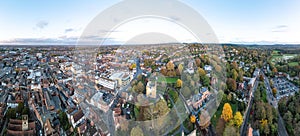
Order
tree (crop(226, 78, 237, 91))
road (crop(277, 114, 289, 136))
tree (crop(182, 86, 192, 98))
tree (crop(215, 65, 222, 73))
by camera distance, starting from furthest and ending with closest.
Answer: tree (crop(226, 78, 237, 91))
tree (crop(215, 65, 222, 73))
tree (crop(182, 86, 192, 98))
road (crop(277, 114, 289, 136))

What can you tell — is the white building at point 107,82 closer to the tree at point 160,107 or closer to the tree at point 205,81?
the tree at point 160,107

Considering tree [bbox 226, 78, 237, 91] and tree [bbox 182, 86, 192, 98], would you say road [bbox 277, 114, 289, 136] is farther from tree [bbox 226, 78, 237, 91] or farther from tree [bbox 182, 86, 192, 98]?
tree [bbox 182, 86, 192, 98]

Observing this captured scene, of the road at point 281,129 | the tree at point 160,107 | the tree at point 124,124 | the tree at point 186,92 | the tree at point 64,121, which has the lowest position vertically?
the road at point 281,129

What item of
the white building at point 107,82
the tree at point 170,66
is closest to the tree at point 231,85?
the tree at point 170,66

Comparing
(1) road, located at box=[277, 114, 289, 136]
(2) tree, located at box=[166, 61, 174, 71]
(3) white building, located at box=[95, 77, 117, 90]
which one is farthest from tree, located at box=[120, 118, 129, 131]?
(1) road, located at box=[277, 114, 289, 136]

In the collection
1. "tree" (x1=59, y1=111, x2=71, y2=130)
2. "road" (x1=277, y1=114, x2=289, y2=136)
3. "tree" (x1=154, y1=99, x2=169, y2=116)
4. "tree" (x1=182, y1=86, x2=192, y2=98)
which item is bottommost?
"road" (x1=277, y1=114, x2=289, y2=136)

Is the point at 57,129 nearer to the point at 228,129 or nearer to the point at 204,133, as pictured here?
the point at 204,133

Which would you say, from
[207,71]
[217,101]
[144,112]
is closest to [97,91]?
[144,112]

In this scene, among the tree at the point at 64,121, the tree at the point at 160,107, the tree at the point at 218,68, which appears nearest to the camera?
the tree at the point at 160,107

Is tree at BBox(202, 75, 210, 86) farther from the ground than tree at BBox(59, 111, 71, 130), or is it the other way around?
tree at BBox(202, 75, 210, 86)

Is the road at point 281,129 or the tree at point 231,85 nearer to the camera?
the road at point 281,129

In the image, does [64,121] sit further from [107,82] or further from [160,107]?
[160,107]
